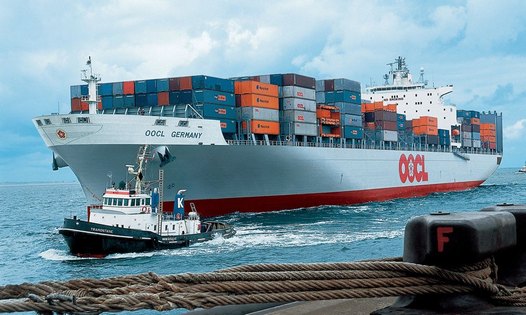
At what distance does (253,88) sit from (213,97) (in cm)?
250

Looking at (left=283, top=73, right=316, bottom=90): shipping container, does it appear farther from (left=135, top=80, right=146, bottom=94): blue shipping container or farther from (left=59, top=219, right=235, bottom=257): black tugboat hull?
(left=59, top=219, right=235, bottom=257): black tugboat hull

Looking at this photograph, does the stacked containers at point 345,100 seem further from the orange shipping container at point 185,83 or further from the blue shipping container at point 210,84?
the orange shipping container at point 185,83

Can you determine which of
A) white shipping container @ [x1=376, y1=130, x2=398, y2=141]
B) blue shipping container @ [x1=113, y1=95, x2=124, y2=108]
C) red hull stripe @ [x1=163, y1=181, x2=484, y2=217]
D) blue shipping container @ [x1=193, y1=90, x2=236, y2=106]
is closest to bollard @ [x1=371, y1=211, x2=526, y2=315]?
red hull stripe @ [x1=163, y1=181, x2=484, y2=217]

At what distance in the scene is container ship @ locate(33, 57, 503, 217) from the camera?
81.7ft

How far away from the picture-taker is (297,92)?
32500 millimetres

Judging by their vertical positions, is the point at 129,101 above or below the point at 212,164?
above

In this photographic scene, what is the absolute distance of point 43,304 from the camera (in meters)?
2.32

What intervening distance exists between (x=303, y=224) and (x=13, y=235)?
52.2 feet

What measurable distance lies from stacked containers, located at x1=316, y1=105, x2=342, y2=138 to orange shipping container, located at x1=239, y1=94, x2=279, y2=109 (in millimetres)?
4806

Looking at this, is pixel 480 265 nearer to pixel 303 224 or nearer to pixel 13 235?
pixel 303 224

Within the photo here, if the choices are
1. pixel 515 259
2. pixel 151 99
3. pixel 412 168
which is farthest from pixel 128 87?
pixel 515 259

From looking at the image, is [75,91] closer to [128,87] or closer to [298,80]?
[128,87]

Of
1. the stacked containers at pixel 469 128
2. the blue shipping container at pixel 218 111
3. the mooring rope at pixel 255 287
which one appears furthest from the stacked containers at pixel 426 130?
the mooring rope at pixel 255 287

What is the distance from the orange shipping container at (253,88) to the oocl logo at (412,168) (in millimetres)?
14140
